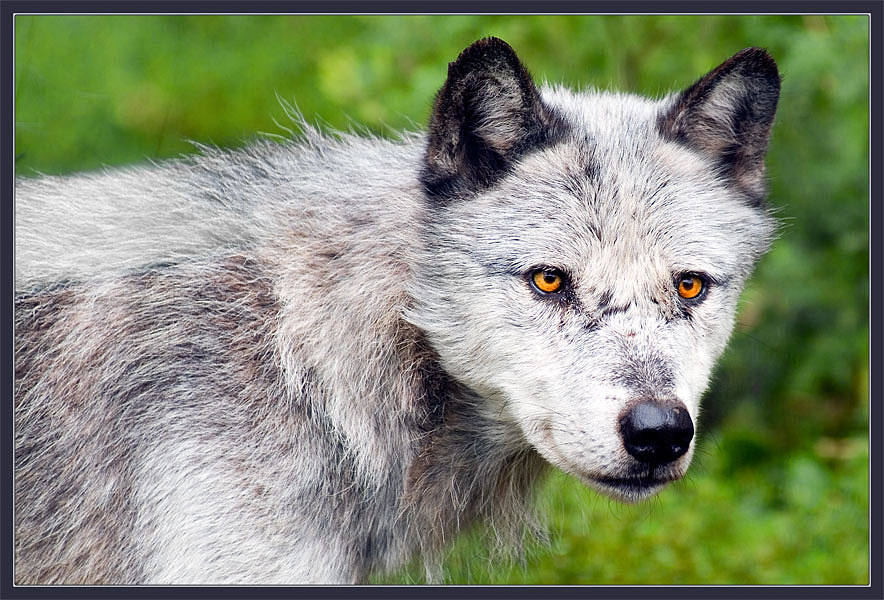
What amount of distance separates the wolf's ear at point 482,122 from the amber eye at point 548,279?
376mm

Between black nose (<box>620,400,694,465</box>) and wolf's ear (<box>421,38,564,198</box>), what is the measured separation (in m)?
0.95

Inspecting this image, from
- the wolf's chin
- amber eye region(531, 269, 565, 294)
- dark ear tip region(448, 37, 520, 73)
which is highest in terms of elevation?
dark ear tip region(448, 37, 520, 73)

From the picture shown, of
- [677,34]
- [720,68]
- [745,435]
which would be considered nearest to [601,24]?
[677,34]

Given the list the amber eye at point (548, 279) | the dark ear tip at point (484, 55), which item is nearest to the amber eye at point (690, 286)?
the amber eye at point (548, 279)

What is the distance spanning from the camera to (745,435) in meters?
7.21

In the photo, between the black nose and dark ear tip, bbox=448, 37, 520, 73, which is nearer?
the black nose

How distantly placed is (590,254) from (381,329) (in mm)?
780

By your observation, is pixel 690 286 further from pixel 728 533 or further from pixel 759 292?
pixel 759 292

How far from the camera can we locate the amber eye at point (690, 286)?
3.62 m

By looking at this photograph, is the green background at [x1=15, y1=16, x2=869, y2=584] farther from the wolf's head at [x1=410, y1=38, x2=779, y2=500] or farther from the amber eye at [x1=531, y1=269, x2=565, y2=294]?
the amber eye at [x1=531, y1=269, x2=565, y2=294]

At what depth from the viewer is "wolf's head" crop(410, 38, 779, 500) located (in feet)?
11.1

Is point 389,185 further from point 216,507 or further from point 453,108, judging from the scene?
point 216,507

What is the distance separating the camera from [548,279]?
3566 millimetres

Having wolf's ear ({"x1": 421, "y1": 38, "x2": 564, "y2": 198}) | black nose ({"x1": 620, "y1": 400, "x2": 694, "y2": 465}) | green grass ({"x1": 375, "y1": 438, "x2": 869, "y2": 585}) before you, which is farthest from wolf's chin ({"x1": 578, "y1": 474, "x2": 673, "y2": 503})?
green grass ({"x1": 375, "y1": 438, "x2": 869, "y2": 585})
